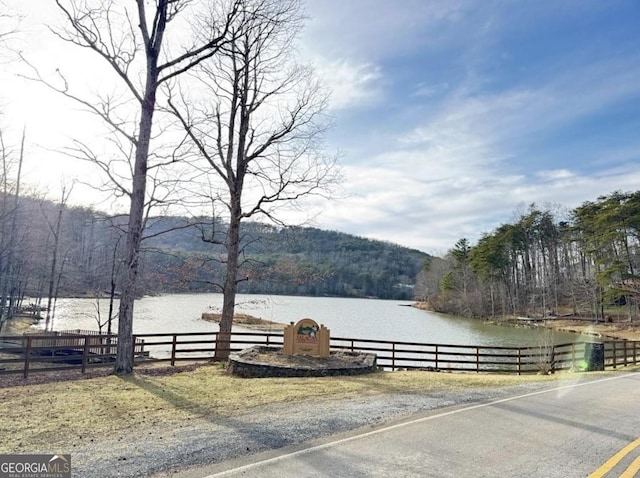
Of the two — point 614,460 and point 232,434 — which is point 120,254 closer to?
point 232,434

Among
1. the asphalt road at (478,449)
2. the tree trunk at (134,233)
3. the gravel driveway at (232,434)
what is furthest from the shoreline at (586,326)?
the tree trunk at (134,233)

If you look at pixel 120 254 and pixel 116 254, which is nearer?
pixel 120 254

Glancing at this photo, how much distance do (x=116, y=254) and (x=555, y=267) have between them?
52867mm

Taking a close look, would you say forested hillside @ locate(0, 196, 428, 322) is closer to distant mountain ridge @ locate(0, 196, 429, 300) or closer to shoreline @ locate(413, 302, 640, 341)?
distant mountain ridge @ locate(0, 196, 429, 300)

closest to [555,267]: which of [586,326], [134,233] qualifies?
[586,326]

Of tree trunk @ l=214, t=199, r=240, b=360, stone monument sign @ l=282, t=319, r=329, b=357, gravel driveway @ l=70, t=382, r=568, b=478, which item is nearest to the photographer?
gravel driveway @ l=70, t=382, r=568, b=478

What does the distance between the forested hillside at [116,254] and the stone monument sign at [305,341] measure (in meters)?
3.08

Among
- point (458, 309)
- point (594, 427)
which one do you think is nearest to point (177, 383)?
point (594, 427)

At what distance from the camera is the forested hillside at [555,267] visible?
40438 millimetres

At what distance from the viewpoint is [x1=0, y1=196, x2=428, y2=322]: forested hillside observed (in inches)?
663

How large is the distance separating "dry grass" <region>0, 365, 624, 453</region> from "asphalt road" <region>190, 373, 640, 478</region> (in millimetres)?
2368

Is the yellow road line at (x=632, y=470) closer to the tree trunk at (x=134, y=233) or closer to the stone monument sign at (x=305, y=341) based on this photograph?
the stone monument sign at (x=305, y=341)

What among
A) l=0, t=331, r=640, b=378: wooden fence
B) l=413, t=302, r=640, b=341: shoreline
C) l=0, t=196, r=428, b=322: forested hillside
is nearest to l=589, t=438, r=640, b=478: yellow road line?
l=0, t=331, r=640, b=378: wooden fence

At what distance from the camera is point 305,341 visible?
46.0 ft
